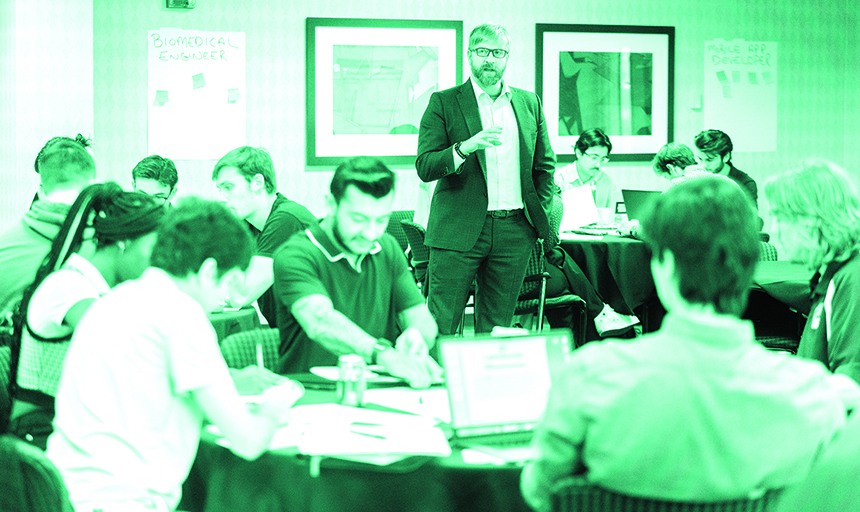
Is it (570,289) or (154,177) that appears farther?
(570,289)

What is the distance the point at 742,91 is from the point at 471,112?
4.10 meters

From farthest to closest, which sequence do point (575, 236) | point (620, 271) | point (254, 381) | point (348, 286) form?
point (575, 236) → point (620, 271) → point (348, 286) → point (254, 381)

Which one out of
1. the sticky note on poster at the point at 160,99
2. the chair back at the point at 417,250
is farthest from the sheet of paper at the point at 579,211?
the sticky note on poster at the point at 160,99

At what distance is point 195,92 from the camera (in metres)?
6.50

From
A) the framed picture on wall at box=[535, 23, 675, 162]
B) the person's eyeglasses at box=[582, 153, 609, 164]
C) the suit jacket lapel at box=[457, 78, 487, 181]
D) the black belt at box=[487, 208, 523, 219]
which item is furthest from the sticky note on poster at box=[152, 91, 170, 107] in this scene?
the black belt at box=[487, 208, 523, 219]

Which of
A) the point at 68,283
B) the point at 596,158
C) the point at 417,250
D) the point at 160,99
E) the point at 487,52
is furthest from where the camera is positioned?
the point at 160,99

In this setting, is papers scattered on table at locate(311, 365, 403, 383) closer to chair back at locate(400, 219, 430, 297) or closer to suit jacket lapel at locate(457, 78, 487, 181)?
suit jacket lapel at locate(457, 78, 487, 181)

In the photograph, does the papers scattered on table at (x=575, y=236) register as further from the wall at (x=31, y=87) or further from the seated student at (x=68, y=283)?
the seated student at (x=68, y=283)

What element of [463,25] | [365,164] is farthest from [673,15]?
[365,164]

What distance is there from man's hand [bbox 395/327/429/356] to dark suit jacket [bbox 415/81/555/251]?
4.75 feet

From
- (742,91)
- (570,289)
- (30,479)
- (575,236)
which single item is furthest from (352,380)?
(742,91)

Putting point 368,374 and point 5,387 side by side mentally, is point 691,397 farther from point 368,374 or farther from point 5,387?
point 5,387

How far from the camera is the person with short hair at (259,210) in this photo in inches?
126

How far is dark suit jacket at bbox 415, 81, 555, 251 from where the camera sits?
378 cm
